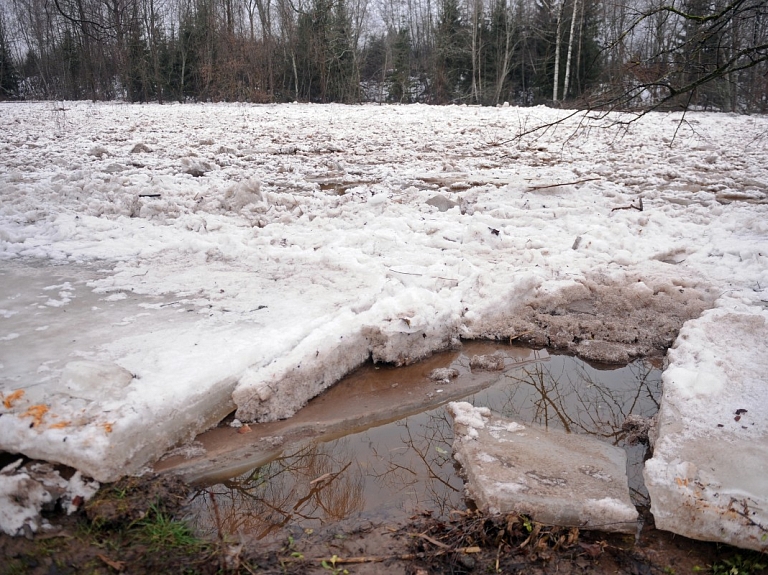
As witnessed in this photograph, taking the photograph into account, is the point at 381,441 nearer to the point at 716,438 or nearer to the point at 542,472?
the point at 542,472

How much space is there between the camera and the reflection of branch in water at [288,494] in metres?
2.06

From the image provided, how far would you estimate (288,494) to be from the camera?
2203 millimetres

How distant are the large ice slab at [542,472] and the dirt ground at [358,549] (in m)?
0.07

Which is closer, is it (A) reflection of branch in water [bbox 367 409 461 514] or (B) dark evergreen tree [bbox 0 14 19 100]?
(A) reflection of branch in water [bbox 367 409 461 514]

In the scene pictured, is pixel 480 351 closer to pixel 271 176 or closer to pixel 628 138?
pixel 271 176

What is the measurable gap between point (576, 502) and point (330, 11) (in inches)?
1210

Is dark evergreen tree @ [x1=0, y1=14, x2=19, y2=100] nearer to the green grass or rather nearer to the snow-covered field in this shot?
the snow-covered field

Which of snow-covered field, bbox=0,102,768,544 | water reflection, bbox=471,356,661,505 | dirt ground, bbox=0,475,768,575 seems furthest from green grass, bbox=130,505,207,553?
water reflection, bbox=471,356,661,505

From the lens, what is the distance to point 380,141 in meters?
11.1

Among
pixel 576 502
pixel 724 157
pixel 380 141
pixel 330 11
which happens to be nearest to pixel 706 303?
pixel 576 502

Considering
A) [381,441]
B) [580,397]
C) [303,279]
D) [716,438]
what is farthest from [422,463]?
[303,279]

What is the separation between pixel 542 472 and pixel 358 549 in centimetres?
89

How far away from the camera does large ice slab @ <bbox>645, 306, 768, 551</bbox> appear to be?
1920mm

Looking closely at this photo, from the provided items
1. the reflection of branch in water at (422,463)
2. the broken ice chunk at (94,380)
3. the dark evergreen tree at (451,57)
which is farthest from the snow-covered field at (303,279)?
the dark evergreen tree at (451,57)
